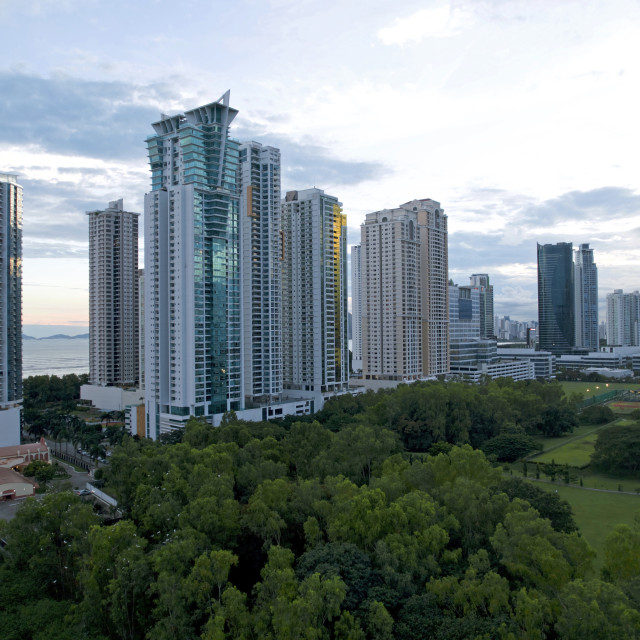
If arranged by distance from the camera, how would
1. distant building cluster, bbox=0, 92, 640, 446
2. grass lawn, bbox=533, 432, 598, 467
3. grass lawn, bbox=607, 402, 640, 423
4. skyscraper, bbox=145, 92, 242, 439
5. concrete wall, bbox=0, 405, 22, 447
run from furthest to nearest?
grass lawn, bbox=607, 402, 640, 423 → concrete wall, bbox=0, 405, 22, 447 → distant building cluster, bbox=0, 92, 640, 446 → skyscraper, bbox=145, 92, 242, 439 → grass lawn, bbox=533, 432, 598, 467

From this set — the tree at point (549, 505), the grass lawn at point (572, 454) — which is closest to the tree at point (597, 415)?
the grass lawn at point (572, 454)

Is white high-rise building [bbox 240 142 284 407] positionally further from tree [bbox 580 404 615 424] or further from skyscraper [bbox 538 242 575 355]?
skyscraper [bbox 538 242 575 355]

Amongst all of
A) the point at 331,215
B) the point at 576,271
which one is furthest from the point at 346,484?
the point at 576,271

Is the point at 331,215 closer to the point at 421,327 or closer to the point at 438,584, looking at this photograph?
the point at 421,327

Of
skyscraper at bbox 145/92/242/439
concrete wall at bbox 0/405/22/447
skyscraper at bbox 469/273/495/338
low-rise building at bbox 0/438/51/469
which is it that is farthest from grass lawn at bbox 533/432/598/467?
skyscraper at bbox 469/273/495/338

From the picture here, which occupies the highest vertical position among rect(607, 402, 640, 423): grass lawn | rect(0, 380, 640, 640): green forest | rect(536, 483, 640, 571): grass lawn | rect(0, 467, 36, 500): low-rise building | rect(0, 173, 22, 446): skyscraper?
rect(0, 173, 22, 446): skyscraper

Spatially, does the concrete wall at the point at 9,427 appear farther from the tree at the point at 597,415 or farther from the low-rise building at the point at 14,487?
the tree at the point at 597,415
